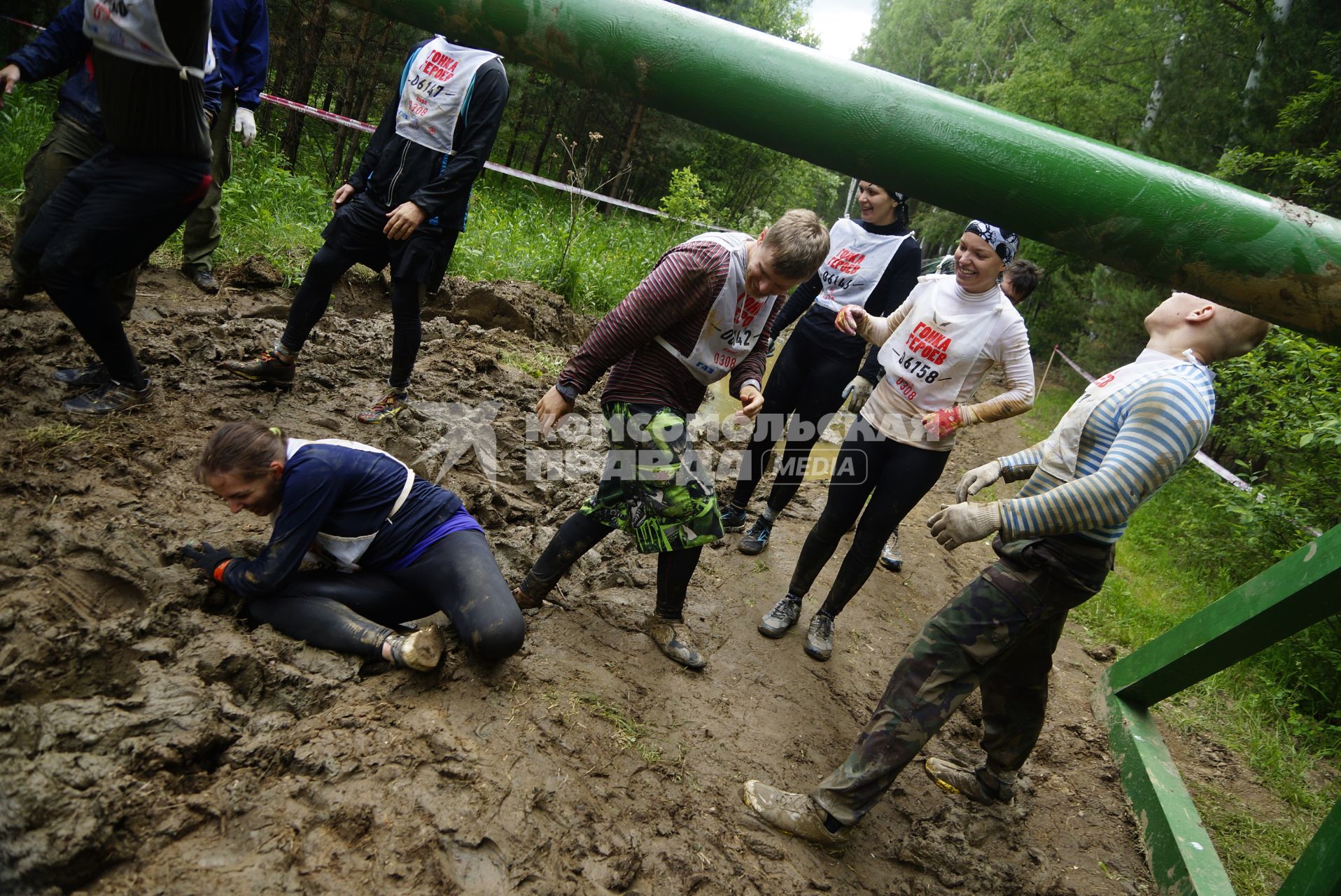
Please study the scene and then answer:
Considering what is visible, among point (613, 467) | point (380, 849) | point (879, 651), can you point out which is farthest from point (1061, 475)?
point (380, 849)

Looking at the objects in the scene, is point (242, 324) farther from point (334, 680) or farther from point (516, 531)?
point (334, 680)

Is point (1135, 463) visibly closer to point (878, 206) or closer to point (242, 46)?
point (878, 206)

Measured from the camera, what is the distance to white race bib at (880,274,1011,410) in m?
3.35

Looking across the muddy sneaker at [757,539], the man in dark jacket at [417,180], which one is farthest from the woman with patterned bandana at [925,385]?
the man in dark jacket at [417,180]

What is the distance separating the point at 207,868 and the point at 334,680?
69 cm

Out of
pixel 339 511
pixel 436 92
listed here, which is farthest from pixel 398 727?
pixel 436 92

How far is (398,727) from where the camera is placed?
2326 mm

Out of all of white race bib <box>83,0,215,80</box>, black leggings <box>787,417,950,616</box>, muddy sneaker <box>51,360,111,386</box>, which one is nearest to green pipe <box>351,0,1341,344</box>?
white race bib <box>83,0,215,80</box>

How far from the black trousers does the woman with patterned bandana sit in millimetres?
2834

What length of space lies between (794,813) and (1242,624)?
1.50 m

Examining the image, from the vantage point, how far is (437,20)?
1384mm

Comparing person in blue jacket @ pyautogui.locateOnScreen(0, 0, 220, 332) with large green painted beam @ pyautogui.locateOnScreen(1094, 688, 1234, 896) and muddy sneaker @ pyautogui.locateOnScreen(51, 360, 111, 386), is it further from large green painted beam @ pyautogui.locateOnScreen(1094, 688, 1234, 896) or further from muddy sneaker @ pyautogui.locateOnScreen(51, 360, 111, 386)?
large green painted beam @ pyautogui.locateOnScreen(1094, 688, 1234, 896)

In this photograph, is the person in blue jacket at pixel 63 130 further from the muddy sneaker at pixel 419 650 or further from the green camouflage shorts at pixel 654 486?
the green camouflage shorts at pixel 654 486

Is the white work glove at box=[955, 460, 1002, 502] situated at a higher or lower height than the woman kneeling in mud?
higher
